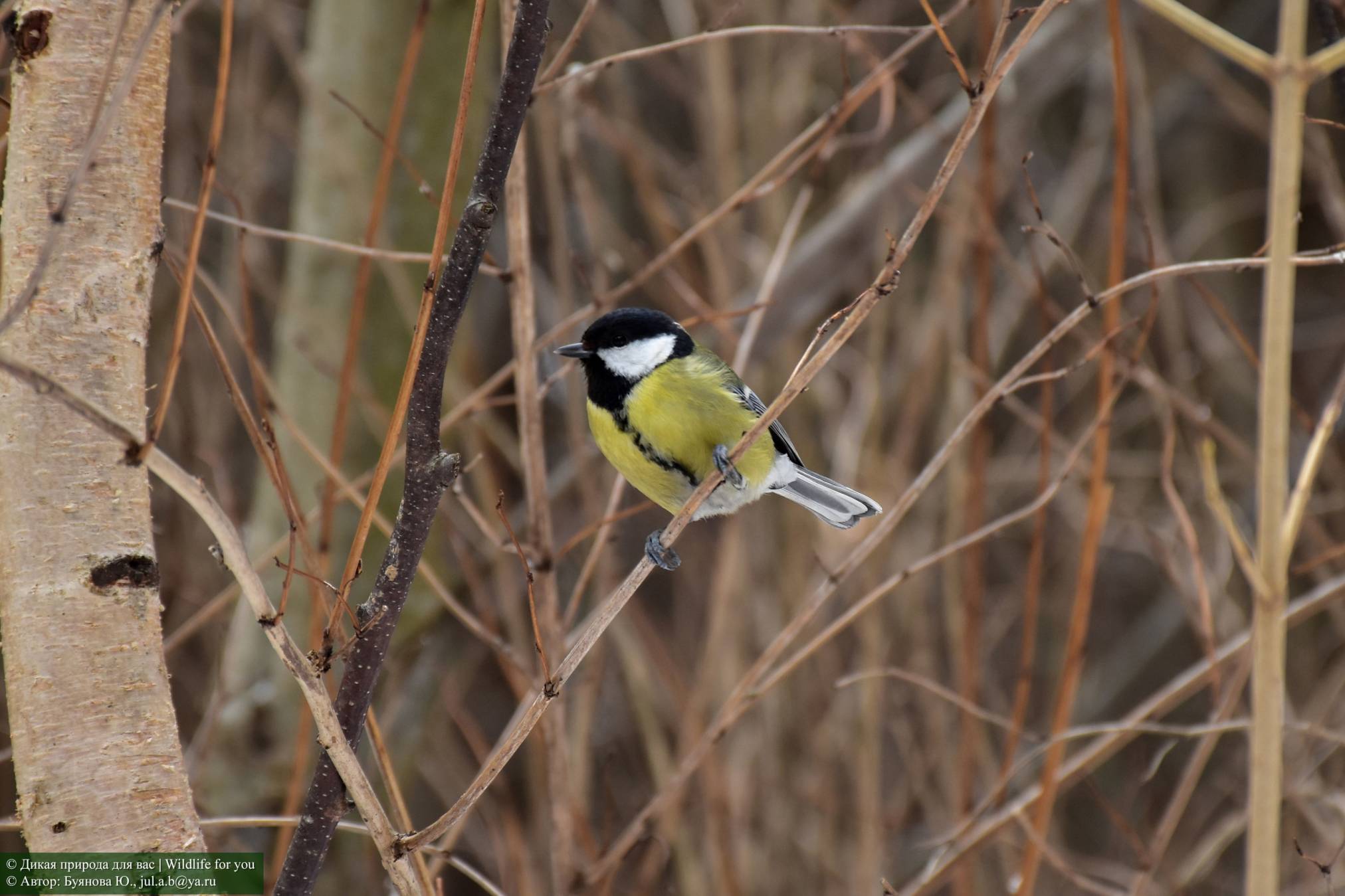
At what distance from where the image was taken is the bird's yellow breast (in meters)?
2.06

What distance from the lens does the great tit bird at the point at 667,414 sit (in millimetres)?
2072

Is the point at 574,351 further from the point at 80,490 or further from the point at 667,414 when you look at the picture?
the point at 80,490

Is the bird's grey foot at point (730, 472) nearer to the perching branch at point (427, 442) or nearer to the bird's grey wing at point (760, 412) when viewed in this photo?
the bird's grey wing at point (760, 412)

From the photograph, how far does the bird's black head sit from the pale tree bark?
3.53 ft

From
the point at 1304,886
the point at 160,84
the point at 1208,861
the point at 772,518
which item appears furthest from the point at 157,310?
the point at 1304,886

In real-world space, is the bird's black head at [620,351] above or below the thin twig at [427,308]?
below

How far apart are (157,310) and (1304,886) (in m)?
3.48

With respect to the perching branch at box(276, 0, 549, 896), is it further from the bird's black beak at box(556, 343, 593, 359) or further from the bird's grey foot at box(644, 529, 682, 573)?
the bird's black beak at box(556, 343, 593, 359)

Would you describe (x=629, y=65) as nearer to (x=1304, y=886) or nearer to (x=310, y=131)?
(x=310, y=131)

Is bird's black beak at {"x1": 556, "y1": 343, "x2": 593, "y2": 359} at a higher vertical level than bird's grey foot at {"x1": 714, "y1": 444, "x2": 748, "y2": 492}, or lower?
higher

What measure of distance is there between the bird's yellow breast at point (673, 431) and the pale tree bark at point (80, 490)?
106 cm

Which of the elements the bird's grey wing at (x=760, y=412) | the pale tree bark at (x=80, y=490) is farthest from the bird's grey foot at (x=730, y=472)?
the pale tree bark at (x=80, y=490)

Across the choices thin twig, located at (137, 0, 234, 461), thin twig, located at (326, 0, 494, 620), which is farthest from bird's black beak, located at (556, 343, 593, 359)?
thin twig, located at (137, 0, 234, 461)

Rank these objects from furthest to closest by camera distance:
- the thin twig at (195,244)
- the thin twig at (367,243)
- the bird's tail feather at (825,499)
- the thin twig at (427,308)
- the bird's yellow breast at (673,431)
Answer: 1. the bird's tail feather at (825,499)
2. the bird's yellow breast at (673,431)
3. the thin twig at (367,243)
4. the thin twig at (427,308)
5. the thin twig at (195,244)
